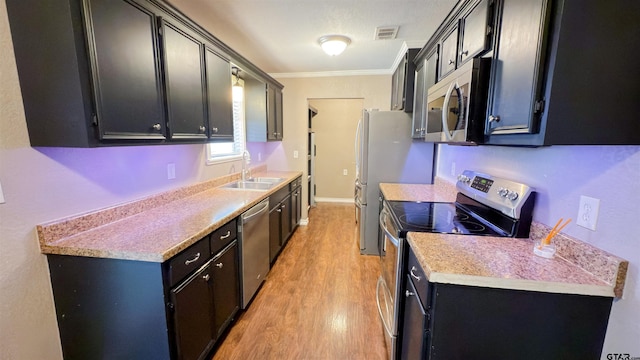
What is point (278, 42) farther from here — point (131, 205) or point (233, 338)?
point (233, 338)

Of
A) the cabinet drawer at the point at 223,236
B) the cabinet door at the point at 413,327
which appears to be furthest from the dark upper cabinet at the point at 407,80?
the cabinet drawer at the point at 223,236

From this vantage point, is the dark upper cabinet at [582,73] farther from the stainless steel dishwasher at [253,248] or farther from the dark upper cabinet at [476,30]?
the stainless steel dishwasher at [253,248]

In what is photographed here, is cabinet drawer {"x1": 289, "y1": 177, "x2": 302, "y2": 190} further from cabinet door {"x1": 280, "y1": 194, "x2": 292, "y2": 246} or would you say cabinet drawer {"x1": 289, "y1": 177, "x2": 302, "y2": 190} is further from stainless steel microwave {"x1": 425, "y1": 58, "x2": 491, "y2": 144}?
stainless steel microwave {"x1": 425, "y1": 58, "x2": 491, "y2": 144}

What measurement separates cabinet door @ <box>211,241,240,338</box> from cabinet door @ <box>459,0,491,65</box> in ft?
6.38

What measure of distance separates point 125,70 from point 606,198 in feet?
7.08

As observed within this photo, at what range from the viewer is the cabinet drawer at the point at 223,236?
5.38 feet

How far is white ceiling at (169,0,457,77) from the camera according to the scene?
2018 millimetres

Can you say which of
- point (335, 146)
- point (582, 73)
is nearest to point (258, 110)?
point (335, 146)

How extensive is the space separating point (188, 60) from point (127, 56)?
20.4 inches

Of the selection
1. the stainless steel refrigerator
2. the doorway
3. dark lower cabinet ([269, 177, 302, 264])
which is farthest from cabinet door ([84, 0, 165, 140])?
the doorway

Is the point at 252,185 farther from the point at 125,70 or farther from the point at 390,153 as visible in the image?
the point at 125,70

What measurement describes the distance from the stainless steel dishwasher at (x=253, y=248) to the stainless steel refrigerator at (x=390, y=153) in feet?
4.33

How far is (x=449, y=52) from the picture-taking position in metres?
1.80

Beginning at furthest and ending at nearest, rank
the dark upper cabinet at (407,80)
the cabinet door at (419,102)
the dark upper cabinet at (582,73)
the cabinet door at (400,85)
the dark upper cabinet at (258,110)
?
1. the dark upper cabinet at (258,110)
2. the cabinet door at (400,85)
3. the dark upper cabinet at (407,80)
4. the cabinet door at (419,102)
5. the dark upper cabinet at (582,73)
